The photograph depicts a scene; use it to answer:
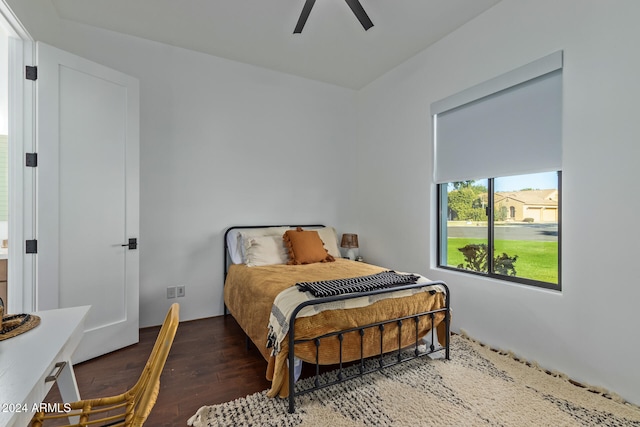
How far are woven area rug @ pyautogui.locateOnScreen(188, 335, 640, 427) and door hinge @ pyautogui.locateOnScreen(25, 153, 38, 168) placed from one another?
6.57 ft

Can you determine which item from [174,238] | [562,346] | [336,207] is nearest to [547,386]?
[562,346]

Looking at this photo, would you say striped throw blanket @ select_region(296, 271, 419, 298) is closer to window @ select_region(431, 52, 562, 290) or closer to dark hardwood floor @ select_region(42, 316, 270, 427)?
dark hardwood floor @ select_region(42, 316, 270, 427)

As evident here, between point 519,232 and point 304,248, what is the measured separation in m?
1.94

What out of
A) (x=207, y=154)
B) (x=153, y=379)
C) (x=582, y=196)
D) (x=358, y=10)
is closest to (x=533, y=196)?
(x=582, y=196)

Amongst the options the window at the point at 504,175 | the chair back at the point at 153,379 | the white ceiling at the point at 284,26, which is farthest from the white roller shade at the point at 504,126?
the chair back at the point at 153,379

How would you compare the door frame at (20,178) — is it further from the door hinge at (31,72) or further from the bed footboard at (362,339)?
the bed footboard at (362,339)

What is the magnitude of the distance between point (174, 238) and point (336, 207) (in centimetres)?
205

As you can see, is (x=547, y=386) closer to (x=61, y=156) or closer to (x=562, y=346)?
(x=562, y=346)

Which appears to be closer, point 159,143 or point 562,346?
point 562,346

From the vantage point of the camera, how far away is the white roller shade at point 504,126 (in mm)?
2207

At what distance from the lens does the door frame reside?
6.67 feet

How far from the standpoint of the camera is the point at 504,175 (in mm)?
2488

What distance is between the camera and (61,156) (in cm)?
224

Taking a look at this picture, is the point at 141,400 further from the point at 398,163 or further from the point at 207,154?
the point at 398,163
